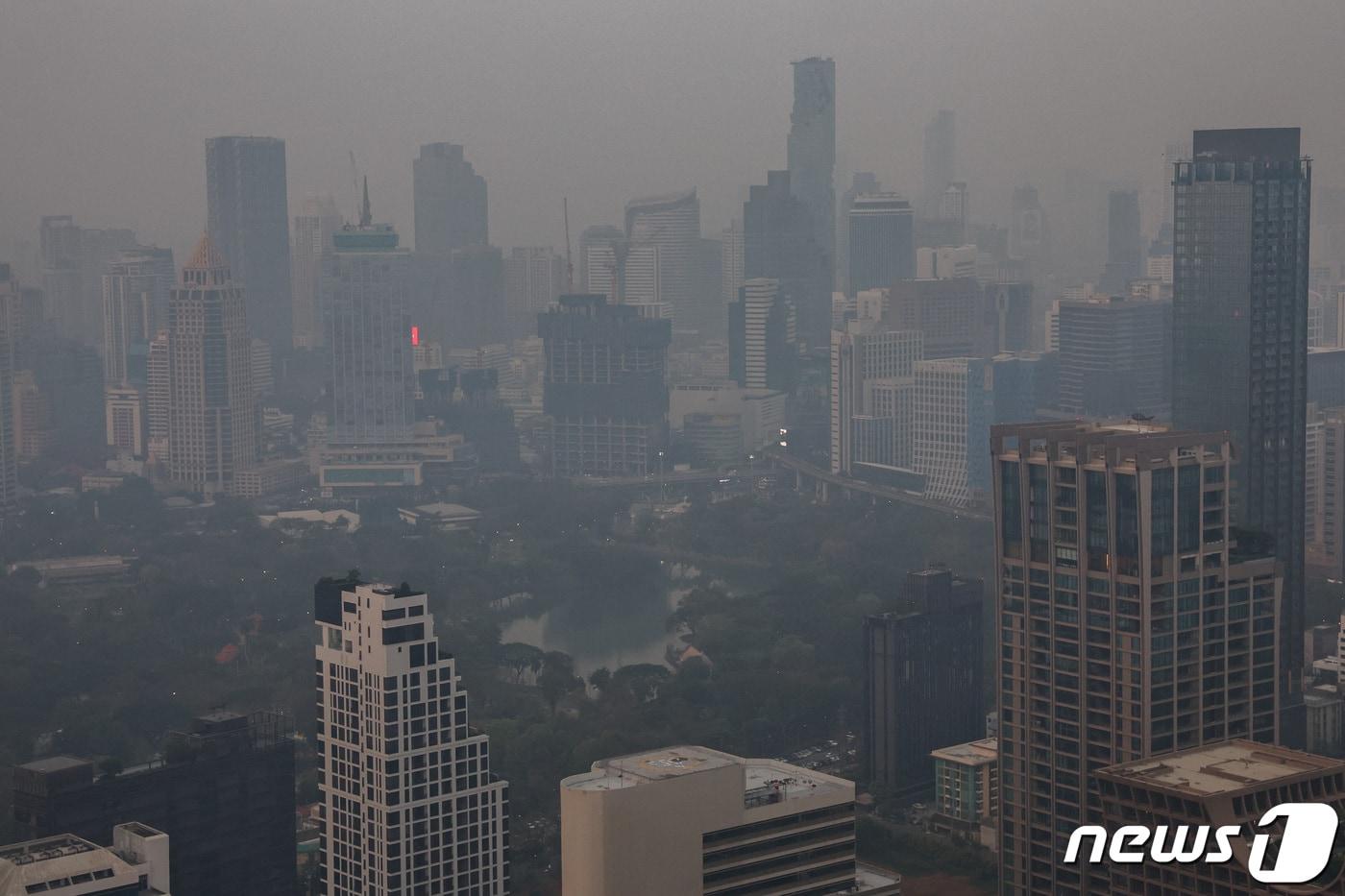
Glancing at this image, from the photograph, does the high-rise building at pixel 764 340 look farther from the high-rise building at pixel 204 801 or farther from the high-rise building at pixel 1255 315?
the high-rise building at pixel 204 801

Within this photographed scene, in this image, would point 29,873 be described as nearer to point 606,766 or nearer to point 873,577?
point 606,766

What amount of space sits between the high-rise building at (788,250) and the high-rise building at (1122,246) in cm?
600

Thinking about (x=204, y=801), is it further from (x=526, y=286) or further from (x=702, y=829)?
(x=526, y=286)

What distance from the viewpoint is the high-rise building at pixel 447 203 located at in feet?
117

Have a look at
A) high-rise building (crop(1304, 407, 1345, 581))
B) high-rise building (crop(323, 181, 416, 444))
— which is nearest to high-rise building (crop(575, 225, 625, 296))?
high-rise building (crop(323, 181, 416, 444))

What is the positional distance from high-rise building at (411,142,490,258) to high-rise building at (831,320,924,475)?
8971 mm

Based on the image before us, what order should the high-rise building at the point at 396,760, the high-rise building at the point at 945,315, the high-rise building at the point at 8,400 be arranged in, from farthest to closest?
the high-rise building at the point at 945,315
the high-rise building at the point at 8,400
the high-rise building at the point at 396,760

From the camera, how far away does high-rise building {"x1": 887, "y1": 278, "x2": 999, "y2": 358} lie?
3095cm

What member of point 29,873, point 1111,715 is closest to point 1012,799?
point 1111,715

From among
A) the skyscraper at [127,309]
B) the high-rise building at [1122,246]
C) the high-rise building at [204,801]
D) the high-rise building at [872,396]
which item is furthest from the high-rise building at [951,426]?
the high-rise building at [204,801]

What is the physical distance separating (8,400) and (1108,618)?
1999 cm

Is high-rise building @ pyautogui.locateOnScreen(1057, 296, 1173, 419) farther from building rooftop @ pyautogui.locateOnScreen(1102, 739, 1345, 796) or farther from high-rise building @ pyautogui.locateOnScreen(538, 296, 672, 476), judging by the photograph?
building rooftop @ pyautogui.locateOnScreen(1102, 739, 1345, 796)

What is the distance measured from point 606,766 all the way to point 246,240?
28.3 metres

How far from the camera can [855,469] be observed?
27.7 meters
